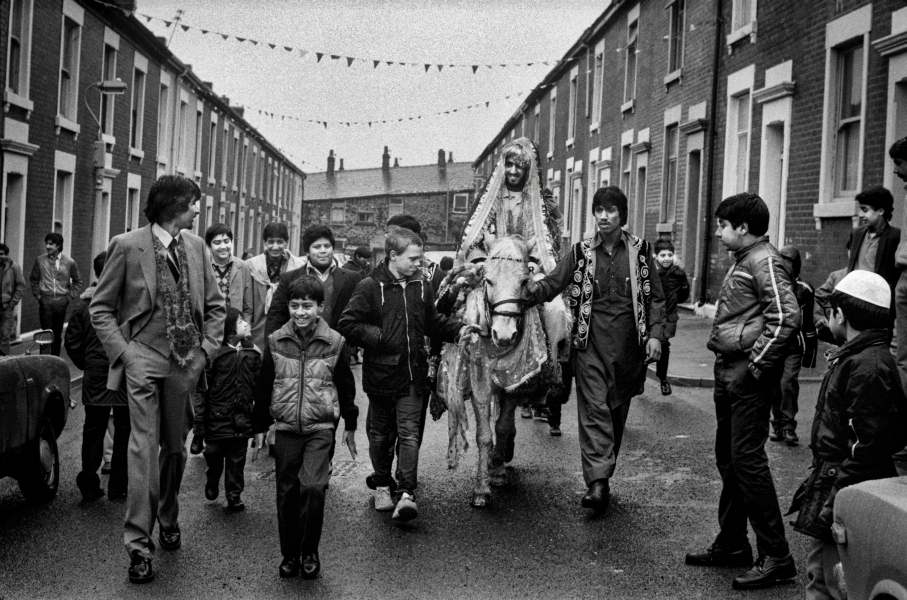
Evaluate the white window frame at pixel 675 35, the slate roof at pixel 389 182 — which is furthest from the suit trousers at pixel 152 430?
the slate roof at pixel 389 182

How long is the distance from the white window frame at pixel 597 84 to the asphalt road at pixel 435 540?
23567 mm

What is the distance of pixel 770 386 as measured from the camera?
5.89 m

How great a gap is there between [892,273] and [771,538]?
3822 millimetres

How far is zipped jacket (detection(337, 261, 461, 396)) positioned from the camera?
286 inches

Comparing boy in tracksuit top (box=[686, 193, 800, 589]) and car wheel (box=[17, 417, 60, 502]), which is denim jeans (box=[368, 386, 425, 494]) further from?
car wheel (box=[17, 417, 60, 502])

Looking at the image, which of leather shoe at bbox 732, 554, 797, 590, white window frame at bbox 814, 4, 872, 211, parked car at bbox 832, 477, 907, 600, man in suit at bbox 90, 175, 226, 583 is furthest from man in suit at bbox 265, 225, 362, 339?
white window frame at bbox 814, 4, 872, 211

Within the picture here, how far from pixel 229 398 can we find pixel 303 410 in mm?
1564

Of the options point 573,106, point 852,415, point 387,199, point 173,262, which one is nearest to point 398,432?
point 173,262

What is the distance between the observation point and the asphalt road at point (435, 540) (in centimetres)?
566

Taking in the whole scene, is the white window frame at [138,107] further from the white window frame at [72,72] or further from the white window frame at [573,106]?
the white window frame at [573,106]

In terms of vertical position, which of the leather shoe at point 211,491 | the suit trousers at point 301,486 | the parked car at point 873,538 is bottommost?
the leather shoe at point 211,491

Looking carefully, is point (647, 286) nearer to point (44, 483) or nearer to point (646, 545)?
point (646, 545)

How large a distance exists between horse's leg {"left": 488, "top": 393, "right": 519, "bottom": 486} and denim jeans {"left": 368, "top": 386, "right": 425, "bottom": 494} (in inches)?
32.0

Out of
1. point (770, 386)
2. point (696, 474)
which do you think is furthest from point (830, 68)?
point (770, 386)
